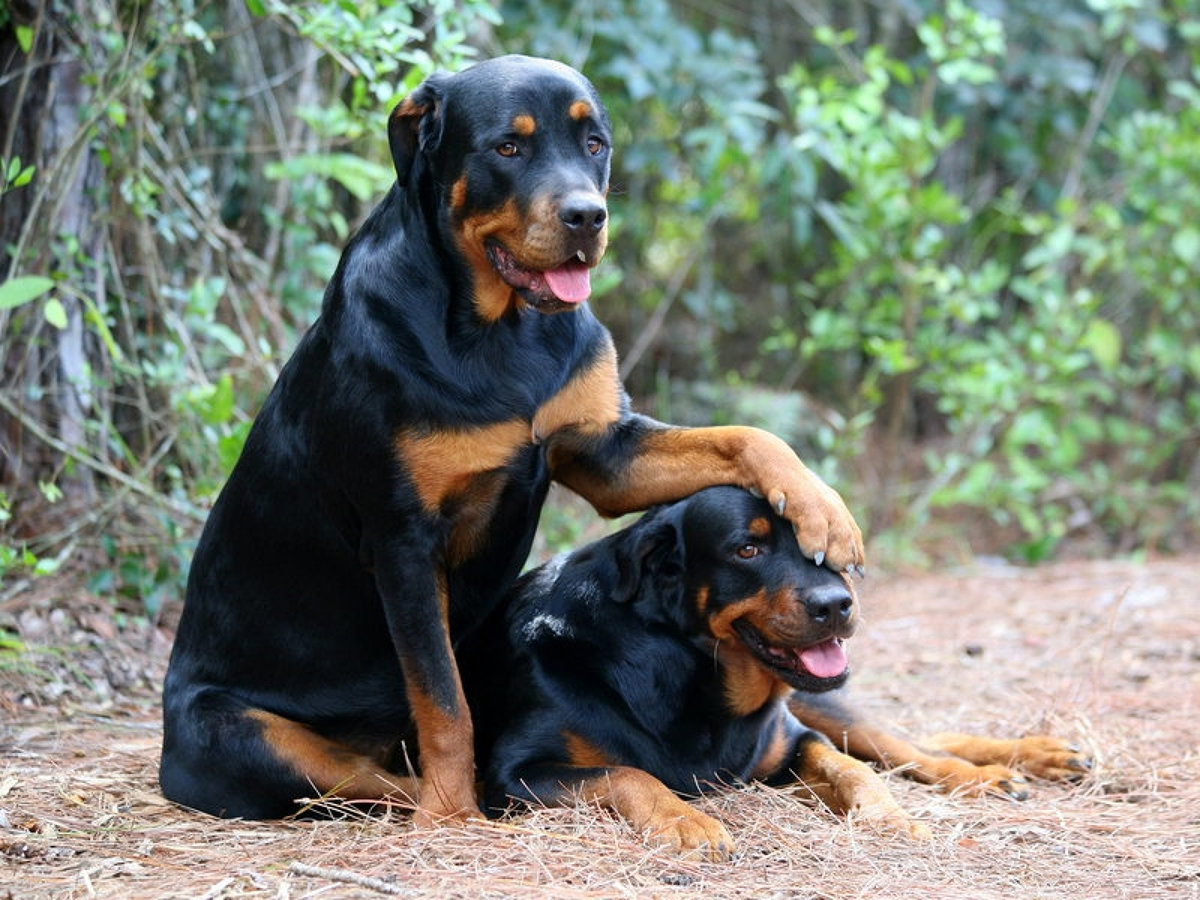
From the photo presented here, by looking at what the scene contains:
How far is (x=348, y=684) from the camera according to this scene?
386 centimetres

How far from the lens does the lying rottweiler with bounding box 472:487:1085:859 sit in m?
3.62

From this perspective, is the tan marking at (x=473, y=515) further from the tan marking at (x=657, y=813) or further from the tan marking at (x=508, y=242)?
the tan marking at (x=657, y=813)

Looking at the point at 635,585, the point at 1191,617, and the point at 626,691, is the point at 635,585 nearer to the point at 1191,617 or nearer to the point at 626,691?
the point at 626,691

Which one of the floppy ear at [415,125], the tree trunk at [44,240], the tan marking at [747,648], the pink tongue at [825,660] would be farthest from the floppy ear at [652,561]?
the tree trunk at [44,240]

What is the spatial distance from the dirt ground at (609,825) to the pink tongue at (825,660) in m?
0.39

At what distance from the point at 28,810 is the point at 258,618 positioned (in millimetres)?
734

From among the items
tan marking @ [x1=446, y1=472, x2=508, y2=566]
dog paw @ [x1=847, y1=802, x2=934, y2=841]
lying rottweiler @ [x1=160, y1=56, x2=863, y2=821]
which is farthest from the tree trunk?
dog paw @ [x1=847, y1=802, x2=934, y2=841]

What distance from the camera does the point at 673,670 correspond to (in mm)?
3848

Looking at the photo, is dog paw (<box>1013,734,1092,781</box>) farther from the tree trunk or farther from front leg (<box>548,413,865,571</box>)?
the tree trunk

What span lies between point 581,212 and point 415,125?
0.56m

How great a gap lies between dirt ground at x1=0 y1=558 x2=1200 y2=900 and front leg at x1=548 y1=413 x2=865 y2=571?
0.77 metres

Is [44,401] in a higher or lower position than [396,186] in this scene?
lower

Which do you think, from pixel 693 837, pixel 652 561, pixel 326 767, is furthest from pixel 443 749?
pixel 652 561

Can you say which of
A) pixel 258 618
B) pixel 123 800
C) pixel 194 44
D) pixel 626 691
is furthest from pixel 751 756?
pixel 194 44
